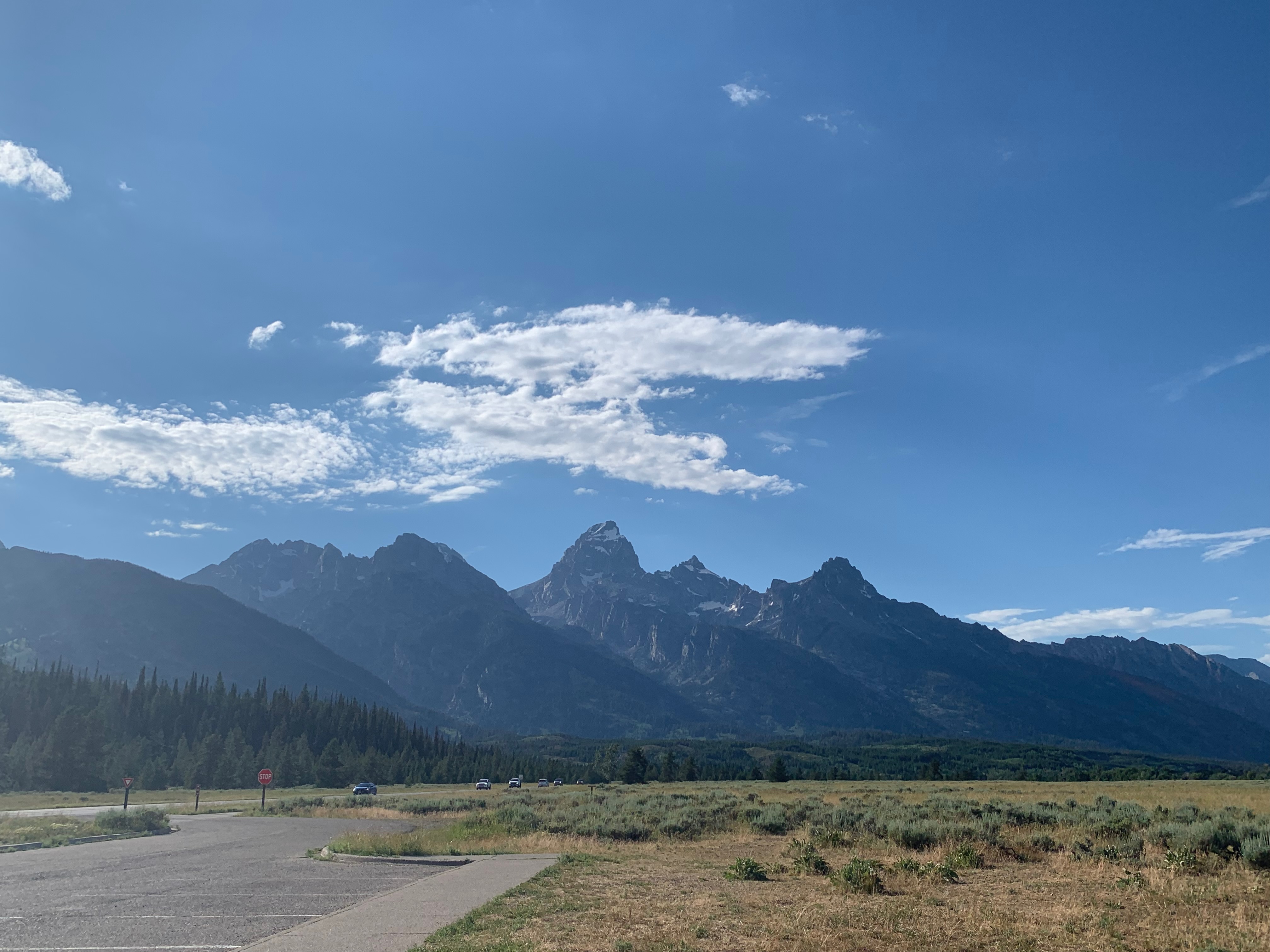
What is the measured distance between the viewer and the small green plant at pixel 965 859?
20.8 metres

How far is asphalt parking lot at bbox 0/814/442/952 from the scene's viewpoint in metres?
14.0

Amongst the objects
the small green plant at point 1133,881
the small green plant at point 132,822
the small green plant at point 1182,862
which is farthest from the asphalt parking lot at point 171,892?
the small green plant at point 1182,862

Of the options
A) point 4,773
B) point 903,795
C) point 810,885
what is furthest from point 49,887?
point 4,773

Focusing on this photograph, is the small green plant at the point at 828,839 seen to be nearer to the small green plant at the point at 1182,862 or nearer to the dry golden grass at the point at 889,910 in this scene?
the dry golden grass at the point at 889,910

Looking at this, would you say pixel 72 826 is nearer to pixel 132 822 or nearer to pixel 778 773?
pixel 132 822

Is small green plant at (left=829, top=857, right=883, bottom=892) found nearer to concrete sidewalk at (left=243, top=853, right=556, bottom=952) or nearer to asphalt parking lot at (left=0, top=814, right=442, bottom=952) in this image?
concrete sidewalk at (left=243, top=853, right=556, bottom=952)

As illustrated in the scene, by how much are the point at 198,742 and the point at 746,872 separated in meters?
140

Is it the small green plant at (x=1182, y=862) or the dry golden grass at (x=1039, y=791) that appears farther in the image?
the dry golden grass at (x=1039, y=791)

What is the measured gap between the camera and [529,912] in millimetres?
15172

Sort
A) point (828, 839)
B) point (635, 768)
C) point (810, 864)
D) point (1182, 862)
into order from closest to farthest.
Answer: point (1182, 862), point (810, 864), point (828, 839), point (635, 768)

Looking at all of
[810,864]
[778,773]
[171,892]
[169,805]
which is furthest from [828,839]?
[778,773]

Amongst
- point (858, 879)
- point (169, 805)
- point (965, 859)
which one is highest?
point (858, 879)

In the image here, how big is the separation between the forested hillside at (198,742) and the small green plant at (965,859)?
104561mm

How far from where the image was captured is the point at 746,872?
19750 mm
